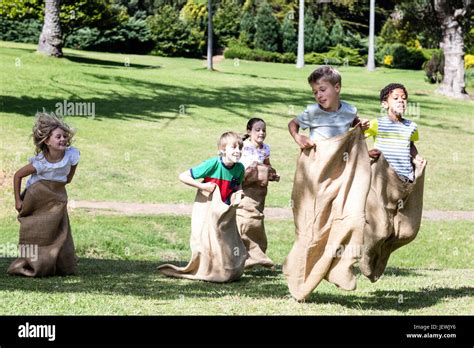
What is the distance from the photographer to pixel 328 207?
8.34 metres

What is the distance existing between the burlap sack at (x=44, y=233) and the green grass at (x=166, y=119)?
8549 mm

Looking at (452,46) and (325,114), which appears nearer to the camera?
(325,114)

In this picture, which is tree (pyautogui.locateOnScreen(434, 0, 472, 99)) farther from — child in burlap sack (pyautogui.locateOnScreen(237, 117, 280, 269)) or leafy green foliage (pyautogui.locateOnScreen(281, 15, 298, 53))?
child in burlap sack (pyautogui.locateOnScreen(237, 117, 280, 269))

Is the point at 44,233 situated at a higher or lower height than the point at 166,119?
higher

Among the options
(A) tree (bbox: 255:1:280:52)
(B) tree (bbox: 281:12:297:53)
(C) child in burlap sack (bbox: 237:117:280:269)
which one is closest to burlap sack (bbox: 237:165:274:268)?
(C) child in burlap sack (bbox: 237:117:280:269)

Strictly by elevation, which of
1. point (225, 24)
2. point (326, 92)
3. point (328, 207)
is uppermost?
point (225, 24)

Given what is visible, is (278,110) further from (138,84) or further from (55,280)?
(55,280)

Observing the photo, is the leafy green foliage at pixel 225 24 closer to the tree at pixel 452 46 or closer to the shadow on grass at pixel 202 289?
the tree at pixel 452 46

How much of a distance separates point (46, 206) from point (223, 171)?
1829mm

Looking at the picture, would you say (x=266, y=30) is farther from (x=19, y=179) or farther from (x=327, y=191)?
(x=327, y=191)

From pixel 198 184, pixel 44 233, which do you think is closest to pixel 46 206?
pixel 44 233

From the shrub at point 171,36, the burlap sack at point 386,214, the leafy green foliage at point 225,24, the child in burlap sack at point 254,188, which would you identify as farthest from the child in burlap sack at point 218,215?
the leafy green foliage at point 225,24

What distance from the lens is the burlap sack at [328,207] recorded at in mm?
8211
